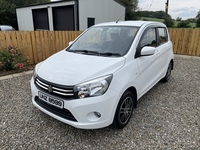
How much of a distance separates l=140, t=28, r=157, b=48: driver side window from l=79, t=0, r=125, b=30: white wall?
10.6 metres

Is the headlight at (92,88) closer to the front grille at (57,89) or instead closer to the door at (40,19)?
the front grille at (57,89)

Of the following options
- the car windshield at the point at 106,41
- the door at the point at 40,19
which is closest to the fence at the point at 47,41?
the car windshield at the point at 106,41

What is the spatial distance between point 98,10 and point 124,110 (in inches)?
552

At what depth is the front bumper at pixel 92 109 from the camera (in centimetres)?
188

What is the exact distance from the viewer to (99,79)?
1958 mm

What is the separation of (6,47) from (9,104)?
8.92 feet

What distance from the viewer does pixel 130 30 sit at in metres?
2.88

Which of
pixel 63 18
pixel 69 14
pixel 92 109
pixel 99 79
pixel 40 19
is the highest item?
pixel 69 14

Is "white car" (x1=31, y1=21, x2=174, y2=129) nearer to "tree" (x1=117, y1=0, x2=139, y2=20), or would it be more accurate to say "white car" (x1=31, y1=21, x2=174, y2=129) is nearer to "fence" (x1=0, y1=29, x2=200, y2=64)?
"fence" (x1=0, y1=29, x2=200, y2=64)

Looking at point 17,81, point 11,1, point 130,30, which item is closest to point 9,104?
point 17,81

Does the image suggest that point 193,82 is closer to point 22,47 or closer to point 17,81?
point 17,81

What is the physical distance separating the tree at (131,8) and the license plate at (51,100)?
30.7m

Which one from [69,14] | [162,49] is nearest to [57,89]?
[162,49]

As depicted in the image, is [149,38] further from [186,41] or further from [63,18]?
[63,18]
